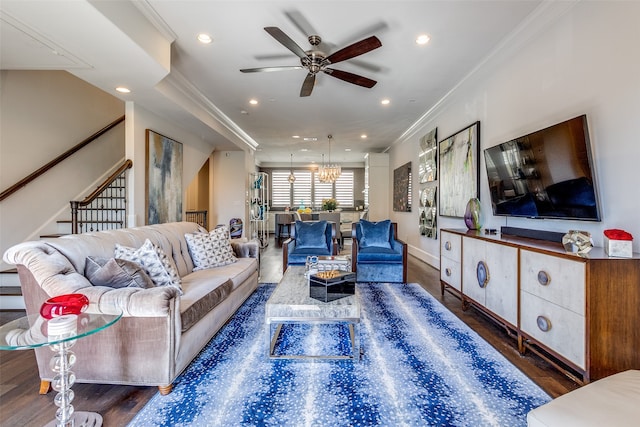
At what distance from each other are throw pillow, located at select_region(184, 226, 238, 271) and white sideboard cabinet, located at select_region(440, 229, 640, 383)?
9.03 ft

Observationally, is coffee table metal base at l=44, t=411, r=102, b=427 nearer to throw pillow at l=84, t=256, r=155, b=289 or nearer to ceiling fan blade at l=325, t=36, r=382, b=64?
throw pillow at l=84, t=256, r=155, b=289

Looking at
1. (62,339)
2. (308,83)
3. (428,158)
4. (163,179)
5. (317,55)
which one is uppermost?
(317,55)

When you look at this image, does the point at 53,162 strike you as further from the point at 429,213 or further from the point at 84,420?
the point at 429,213

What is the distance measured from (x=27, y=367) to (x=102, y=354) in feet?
2.92

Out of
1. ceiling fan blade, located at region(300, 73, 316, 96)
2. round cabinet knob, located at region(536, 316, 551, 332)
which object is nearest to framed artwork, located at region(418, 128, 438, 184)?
ceiling fan blade, located at region(300, 73, 316, 96)

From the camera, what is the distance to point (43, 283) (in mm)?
1665

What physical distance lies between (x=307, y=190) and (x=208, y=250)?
8282mm

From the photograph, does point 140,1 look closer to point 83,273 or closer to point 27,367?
point 83,273

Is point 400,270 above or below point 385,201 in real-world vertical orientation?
below

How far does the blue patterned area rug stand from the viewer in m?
1.56

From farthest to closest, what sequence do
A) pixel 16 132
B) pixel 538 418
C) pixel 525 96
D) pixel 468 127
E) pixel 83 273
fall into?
1. pixel 468 127
2. pixel 16 132
3. pixel 525 96
4. pixel 83 273
5. pixel 538 418

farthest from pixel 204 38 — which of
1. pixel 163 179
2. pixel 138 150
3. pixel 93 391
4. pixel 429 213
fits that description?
pixel 429 213

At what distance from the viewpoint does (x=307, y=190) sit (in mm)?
11344

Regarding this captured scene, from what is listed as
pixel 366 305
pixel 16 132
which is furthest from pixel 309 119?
pixel 16 132
